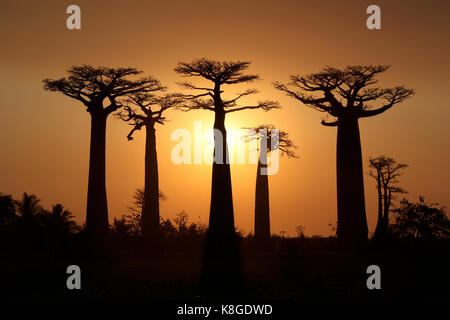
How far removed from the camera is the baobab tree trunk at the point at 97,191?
28.7 meters

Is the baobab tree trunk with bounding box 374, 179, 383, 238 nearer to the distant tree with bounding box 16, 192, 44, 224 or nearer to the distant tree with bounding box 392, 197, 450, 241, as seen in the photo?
the distant tree with bounding box 392, 197, 450, 241

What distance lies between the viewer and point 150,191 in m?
35.2

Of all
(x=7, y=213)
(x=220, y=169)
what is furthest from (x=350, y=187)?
(x=7, y=213)

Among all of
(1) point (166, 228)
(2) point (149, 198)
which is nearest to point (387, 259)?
(2) point (149, 198)

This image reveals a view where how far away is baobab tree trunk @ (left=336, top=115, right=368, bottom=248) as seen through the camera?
92.4ft

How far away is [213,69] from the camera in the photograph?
27062mm

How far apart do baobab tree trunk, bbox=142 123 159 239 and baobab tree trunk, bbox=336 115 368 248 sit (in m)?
9.71

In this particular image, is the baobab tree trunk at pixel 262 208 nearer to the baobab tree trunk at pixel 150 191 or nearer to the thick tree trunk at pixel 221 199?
the baobab tree trunk at pixel 150 191

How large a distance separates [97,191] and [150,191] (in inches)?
256

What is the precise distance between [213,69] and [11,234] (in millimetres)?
12674

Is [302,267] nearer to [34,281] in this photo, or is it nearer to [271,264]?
[271,264]

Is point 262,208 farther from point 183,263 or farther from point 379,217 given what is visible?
point 183,263

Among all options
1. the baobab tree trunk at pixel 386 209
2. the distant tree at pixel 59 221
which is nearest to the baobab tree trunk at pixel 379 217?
the baobab tree trunk at pixel 386 209

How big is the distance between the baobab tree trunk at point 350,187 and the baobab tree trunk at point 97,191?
9.27m
